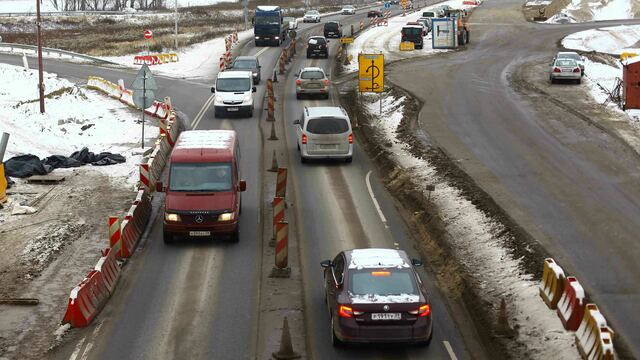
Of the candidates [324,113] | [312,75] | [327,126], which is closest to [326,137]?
[327,126]

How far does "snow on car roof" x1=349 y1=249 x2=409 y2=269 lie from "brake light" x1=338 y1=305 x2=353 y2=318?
3.46 feet

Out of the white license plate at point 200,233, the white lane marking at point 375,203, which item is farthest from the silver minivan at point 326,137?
the white license plate at point 200,233

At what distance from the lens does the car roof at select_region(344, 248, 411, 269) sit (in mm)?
15695

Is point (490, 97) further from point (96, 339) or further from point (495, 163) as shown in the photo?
point (96, 339)

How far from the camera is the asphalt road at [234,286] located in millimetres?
15695

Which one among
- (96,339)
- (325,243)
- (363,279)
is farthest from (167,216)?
(363,279)

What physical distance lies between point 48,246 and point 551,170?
16.0 meters

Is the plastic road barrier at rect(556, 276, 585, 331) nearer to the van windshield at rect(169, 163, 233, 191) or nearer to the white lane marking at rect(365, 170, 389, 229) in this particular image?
the white lane marking at rect(365, 170, 389, 229)

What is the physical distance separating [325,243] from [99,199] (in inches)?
343

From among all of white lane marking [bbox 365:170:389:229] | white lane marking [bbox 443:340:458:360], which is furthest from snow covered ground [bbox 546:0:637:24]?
white lane marking [bbox 443:340:458:360]

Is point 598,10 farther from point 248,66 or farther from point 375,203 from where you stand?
point 375,203

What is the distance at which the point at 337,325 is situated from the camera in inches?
595

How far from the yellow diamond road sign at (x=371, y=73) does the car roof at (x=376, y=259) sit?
78.6 feet

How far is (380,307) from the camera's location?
14680 millimetres
